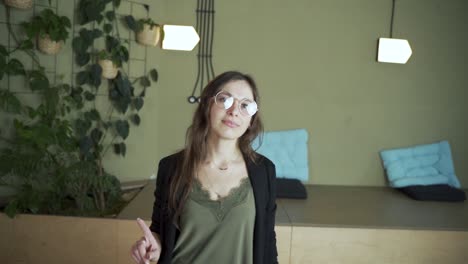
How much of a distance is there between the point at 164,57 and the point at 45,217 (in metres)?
1.61

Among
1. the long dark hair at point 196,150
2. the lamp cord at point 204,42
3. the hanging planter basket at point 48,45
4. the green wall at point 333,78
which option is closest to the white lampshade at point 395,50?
the green wall at point 333,78

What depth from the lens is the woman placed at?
124cm

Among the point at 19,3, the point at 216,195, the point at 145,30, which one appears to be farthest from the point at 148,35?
the point at 216,195

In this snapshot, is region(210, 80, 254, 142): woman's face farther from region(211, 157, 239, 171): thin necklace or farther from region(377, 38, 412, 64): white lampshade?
region(377, 38, 412, 64): white lampshade

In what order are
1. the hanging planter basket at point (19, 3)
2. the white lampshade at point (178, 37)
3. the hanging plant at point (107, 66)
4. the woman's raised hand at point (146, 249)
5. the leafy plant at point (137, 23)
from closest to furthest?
the woman's raised hand at point (146, 249) < the hanging planter basket at point (19, 3) < the hanging plant at point (107, 66) < the leafy plant at point (137, 23) < the white lampshade at point (178, 37)

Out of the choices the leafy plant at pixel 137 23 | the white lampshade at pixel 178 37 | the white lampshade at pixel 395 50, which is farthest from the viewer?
the white lampshade at pixel 395 50

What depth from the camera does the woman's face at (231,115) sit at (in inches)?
50.1

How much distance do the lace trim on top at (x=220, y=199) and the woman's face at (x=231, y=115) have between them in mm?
183

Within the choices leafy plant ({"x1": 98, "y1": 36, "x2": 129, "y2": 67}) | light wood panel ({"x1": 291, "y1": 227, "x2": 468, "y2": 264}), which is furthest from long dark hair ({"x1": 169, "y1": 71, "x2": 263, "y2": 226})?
leafy plant ({"x1": 98, "y1": 36, "x2": 129, "y2": 67})

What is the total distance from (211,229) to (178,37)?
225 cm

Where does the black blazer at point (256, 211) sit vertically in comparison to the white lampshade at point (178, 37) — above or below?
below

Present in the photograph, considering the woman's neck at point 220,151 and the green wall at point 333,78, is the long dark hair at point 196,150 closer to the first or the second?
the woman's neck at point 220,151

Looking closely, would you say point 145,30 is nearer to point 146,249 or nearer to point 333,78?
point 333,78

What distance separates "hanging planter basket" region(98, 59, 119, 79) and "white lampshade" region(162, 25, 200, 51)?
0.49m
